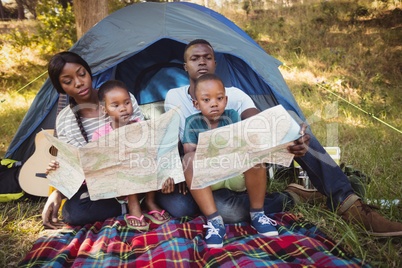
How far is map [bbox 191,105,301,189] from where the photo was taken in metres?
1.40

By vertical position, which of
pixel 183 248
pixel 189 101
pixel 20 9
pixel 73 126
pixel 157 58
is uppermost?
pixel 20 9

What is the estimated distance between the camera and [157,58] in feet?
8.68

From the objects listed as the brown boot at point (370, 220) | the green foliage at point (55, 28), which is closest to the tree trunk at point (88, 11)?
the green foliage at point (55, 28)

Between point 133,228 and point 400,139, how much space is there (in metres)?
2.59

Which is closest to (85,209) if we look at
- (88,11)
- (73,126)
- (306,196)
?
(73,126)

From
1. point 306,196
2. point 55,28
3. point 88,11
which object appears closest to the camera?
point 306,196

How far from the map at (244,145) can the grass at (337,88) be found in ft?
1.81

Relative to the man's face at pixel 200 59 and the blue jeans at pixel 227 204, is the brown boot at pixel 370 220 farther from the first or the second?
the man's face at pixel 200 59

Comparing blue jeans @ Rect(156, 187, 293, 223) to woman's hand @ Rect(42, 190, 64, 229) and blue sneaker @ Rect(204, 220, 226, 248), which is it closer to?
blue sneaker @ Rect(204, 220, 226, 248)

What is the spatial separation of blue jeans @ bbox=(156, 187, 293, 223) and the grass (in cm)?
13

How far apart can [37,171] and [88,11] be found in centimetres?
188

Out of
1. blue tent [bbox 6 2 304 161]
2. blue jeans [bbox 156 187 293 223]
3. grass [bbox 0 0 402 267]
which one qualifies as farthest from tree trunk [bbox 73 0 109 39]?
blue jeans [bbox 156 187 293 223]

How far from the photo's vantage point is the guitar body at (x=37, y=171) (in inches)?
85.6

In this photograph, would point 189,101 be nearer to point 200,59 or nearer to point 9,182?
point 200,59
